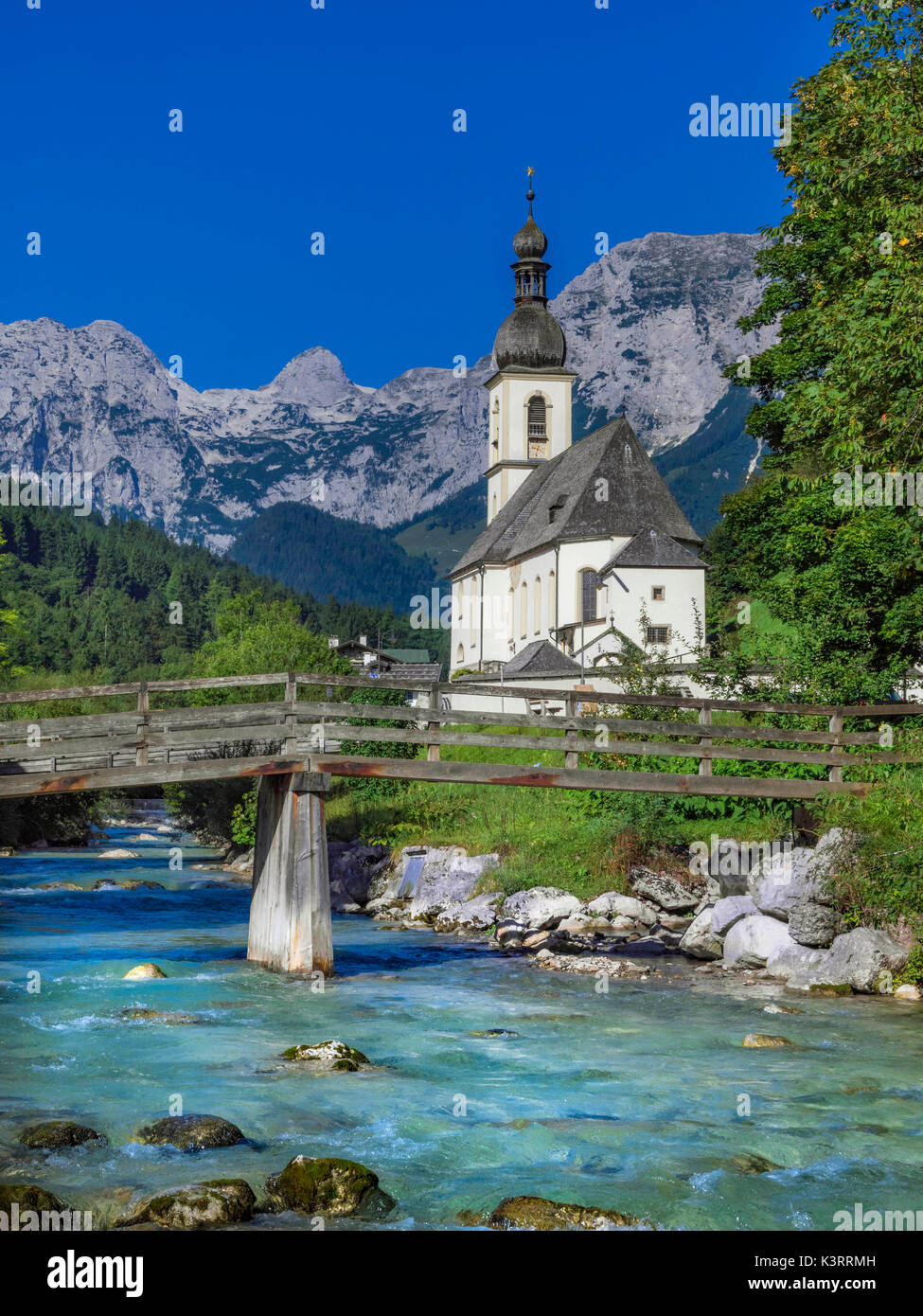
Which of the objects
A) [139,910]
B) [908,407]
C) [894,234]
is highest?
[894,234]

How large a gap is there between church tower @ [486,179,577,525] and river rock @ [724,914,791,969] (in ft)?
215

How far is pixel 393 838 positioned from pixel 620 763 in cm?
925

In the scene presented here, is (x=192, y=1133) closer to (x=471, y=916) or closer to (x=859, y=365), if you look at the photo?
(x=859, y=365)

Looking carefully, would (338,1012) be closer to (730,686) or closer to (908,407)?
(908,407)

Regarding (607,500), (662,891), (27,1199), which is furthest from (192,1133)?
(607,500)

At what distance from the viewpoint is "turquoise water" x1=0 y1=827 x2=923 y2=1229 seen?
10.0 metres

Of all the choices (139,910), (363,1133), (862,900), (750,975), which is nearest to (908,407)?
(862,900)

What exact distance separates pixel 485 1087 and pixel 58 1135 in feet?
14.6

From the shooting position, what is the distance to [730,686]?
3022cm

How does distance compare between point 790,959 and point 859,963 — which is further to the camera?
point 790,959

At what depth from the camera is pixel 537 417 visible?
8550 centimetres

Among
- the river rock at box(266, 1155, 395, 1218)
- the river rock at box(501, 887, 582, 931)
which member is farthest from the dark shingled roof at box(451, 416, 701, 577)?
the river rock at box(266, 1155, 395, 1218)

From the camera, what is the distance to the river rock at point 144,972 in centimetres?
1978
